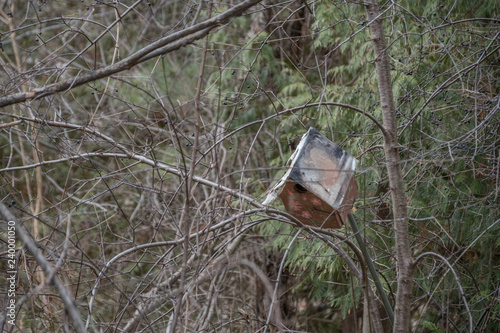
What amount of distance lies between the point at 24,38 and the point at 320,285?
20.6 feet

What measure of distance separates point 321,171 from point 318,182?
152 mm

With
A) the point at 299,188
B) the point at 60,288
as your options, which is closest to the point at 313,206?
the point at 299,188

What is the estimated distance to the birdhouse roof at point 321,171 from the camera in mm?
2959

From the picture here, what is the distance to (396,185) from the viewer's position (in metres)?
3.17

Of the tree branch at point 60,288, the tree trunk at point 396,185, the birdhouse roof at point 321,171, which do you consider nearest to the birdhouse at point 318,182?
the birdhouse roof at point 321,171

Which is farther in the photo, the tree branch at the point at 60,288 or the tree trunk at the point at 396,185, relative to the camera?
the tree trunk at the point at 396,185

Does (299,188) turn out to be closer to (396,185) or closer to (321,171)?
(321,171)

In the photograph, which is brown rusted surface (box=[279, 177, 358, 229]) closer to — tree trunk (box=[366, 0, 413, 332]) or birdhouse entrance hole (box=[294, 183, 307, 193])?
birdhouse entrance hole (box=[294, 183, 307, 193])

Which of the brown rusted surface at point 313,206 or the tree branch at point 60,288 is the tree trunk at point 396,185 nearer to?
the brown rusted surface at point 313,206

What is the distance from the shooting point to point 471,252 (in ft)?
15.3

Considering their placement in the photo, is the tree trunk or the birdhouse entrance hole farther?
the tree trunk

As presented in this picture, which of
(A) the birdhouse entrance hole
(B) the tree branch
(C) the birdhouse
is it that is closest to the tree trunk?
(C) the birdhouse

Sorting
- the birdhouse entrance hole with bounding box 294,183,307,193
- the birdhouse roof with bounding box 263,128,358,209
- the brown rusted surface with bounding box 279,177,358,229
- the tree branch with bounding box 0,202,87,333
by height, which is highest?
the tree branch with bounding box 0,202,87,333

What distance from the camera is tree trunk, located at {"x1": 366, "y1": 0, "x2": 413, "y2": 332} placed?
3125mm
